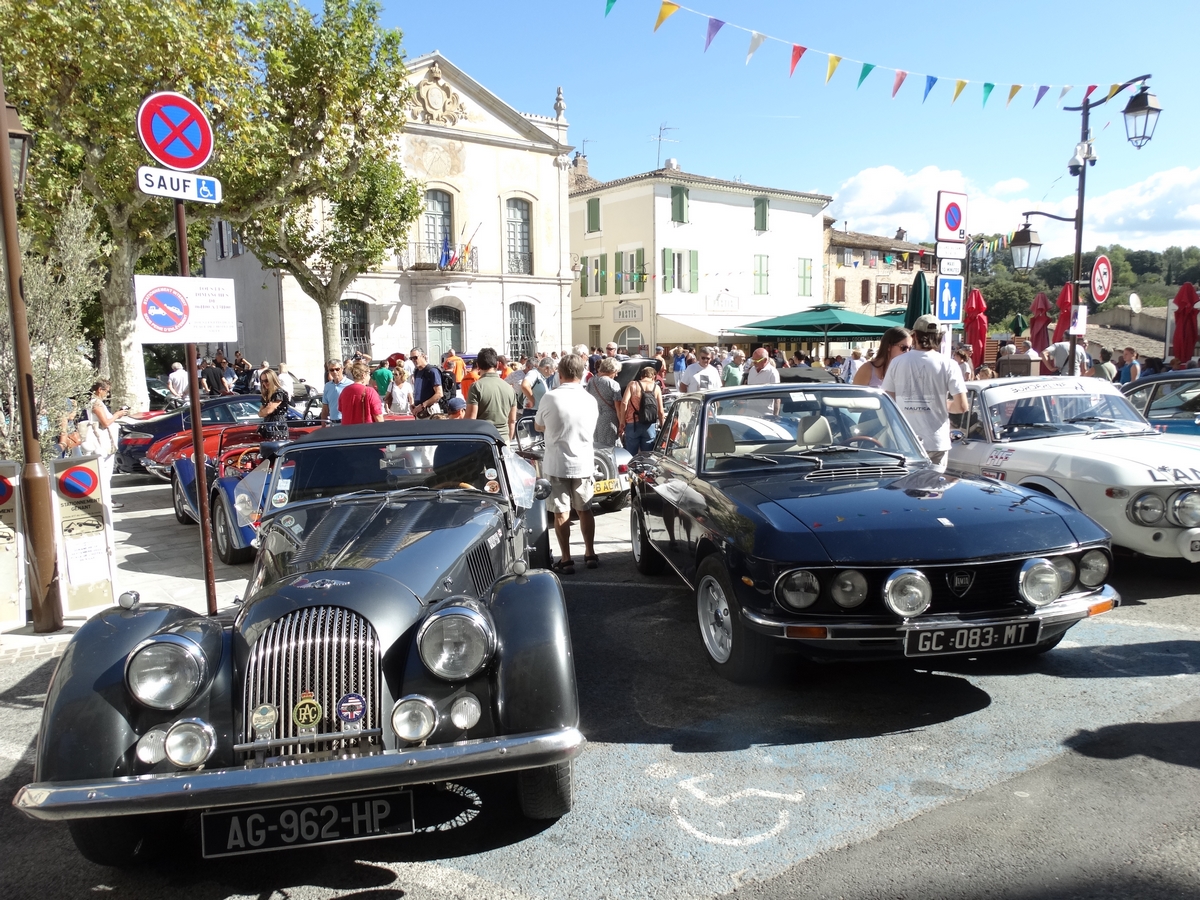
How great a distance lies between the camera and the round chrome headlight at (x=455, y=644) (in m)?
3.02

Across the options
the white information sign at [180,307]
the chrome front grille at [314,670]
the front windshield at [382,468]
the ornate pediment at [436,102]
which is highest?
the ornate pediment at [436,102]

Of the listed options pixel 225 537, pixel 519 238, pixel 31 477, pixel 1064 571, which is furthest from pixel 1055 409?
pixel 519 238

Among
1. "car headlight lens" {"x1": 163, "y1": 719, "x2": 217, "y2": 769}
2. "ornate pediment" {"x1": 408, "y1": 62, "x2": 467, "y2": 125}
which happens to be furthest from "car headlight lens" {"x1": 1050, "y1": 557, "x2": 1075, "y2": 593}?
"ornate pediment" {"x1": 408, "y1": 62, "x2": 467, "y2": 125}

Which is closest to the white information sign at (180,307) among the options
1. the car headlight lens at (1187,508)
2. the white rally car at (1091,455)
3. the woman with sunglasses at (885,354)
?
the woman with sunglasses at (885,354)

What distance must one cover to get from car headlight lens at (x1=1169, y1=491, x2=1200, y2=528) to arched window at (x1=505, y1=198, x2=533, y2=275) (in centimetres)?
2820

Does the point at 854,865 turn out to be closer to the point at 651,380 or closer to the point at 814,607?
the point at 814,607

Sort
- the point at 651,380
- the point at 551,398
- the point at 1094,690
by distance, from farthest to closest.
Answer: the point at 651,380 → the point at 551,398 → the point at 1094,690

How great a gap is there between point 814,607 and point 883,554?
1.32 feet

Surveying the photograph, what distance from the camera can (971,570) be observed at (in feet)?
12.7

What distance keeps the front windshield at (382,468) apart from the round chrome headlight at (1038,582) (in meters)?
2.83

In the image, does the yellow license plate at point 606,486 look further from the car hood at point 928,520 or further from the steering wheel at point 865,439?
the car hood at point 928,520

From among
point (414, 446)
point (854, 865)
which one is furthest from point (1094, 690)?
point (414, 446)

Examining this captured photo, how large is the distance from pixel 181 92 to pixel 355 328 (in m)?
17.6

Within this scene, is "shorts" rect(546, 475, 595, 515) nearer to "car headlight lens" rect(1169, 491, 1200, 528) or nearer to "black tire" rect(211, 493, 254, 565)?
"black tire" rect(211, 493, 254, 565)
